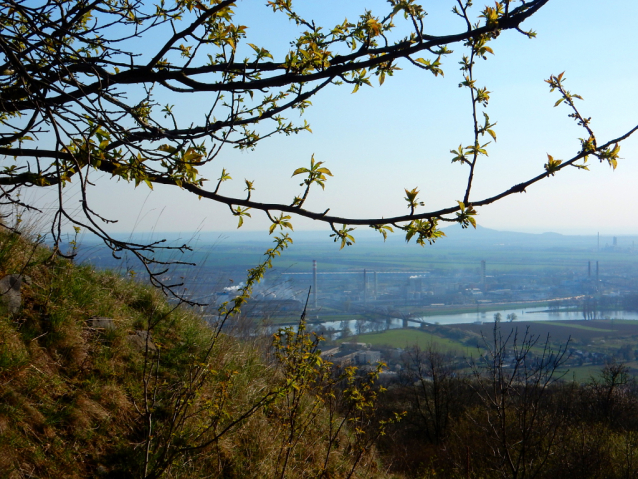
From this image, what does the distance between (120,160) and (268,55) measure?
0.95 metres

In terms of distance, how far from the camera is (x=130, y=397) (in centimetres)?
366

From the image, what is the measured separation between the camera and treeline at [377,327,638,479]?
7449 mm

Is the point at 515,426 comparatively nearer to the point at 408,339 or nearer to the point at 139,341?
the point at 139,341

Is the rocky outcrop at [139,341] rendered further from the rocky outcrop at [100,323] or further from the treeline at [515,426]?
the treeline at [515,426]

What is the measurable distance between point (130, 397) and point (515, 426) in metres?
10.8

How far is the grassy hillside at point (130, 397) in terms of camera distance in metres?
2.96

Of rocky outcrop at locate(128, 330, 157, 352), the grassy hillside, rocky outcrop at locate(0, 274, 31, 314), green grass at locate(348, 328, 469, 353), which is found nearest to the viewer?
the grassy hillside

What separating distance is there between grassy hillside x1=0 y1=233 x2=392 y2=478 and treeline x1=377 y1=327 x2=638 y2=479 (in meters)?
2.77

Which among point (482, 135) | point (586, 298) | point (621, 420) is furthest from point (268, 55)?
point (586, 298)

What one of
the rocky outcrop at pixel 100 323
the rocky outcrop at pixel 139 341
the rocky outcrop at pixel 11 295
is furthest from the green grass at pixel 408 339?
the rocky outcrop at pixel 11 295

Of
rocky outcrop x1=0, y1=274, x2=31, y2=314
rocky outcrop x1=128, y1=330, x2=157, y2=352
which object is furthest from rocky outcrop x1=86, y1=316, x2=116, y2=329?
rocky outcrop x1=0, y1=274, x2=31, y2=314

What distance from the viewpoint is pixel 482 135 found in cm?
184

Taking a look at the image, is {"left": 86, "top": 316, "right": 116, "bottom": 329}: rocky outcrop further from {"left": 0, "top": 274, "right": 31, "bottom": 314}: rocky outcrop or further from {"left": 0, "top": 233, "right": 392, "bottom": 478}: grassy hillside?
{"left": 0, "top": 274, "right": 31, "bottom": 314}: rocky outcrop

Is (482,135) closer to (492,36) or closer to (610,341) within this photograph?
(492,36)
